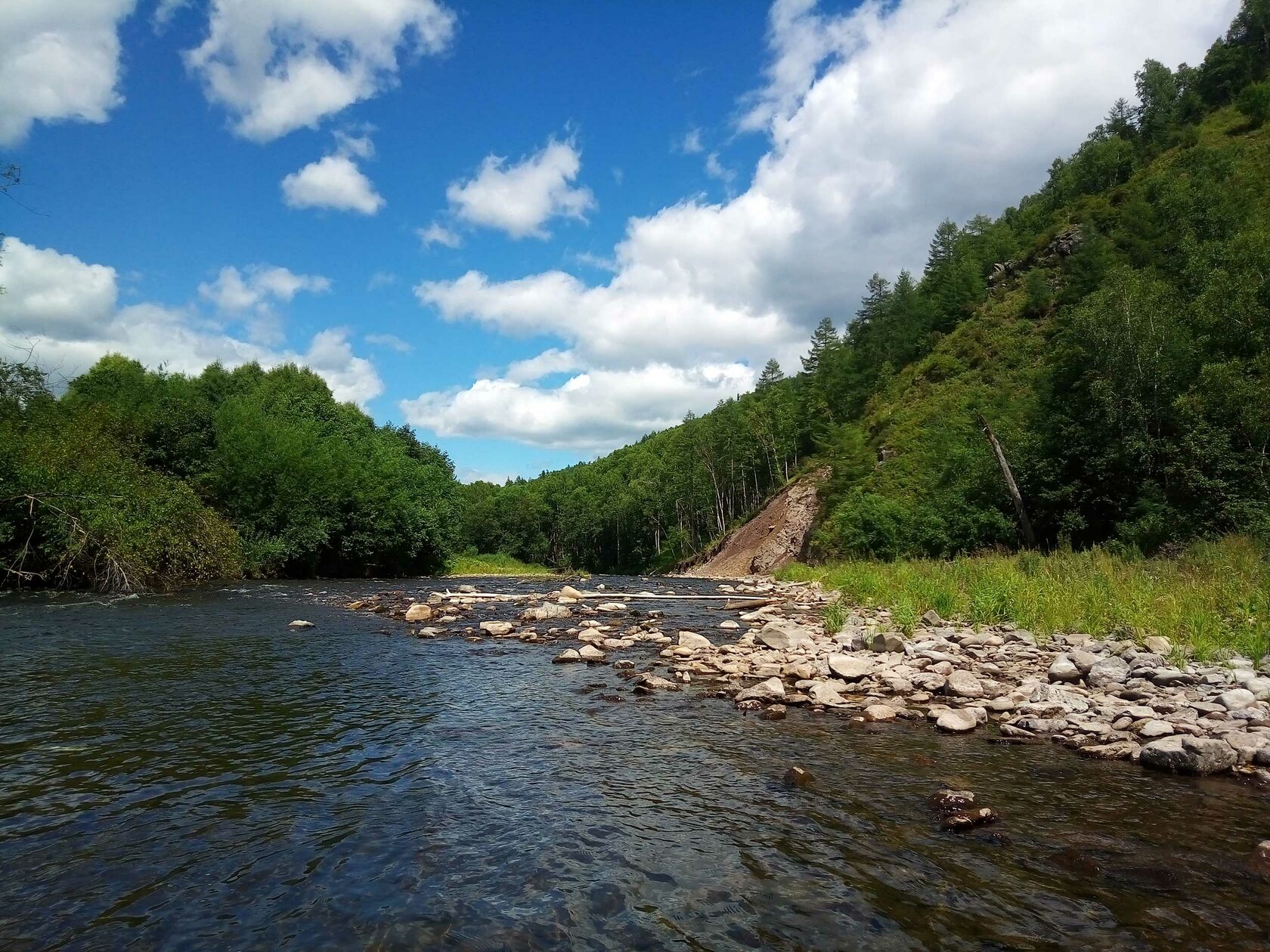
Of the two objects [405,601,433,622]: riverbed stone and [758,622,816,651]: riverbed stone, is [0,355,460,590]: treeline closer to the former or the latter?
[405,601,433,622]: riverbed stone

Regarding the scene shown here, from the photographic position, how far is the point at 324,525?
52938mm

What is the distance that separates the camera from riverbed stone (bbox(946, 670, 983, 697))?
12.1 metres

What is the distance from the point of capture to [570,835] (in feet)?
23.2

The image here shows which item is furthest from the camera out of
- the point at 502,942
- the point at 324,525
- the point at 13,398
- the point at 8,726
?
the point at 324,525

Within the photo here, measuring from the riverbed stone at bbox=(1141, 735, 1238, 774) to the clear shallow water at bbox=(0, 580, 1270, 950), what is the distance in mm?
273

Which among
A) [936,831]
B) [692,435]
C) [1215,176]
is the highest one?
[1215,176]

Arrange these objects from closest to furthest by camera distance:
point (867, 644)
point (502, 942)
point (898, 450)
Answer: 1. point (502, 942)
2. point (867, 644)
3. point (898, 450)

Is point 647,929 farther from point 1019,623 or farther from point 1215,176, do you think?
point 1215,176

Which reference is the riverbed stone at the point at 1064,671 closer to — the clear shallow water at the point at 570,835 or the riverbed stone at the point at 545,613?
the clear shallow water at the point at 570,835

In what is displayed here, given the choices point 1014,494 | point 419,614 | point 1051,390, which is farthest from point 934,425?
point 419,614

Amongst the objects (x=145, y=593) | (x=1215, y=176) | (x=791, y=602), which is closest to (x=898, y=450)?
(x=791, y=602)

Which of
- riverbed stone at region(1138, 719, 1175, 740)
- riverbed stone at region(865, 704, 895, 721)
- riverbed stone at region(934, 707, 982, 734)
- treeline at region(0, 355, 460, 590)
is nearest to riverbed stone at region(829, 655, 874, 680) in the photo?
riverbed stone at region(865, 704, 895, 721)

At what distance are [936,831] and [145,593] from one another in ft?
113

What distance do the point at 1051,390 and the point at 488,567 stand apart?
64510 mm
